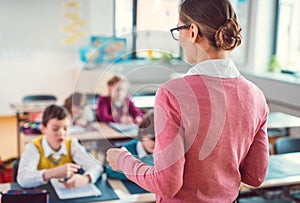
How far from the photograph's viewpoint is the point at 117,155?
1.12m

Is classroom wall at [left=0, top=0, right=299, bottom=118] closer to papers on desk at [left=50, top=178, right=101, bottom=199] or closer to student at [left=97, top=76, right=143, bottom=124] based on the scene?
student at [left=97, top=76, right=143, bottom=124]

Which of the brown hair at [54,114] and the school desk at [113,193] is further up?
the brown hair at [54,114]

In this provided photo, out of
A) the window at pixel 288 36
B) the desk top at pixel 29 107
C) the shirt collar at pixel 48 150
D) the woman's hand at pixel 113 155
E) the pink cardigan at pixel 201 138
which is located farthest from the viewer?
the window at pixel 288 36

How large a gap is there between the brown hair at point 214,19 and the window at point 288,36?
13.7ft

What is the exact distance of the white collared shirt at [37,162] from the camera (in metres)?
2.11

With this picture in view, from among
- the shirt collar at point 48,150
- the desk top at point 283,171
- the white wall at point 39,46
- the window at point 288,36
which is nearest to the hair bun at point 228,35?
the desk top at point 283,171

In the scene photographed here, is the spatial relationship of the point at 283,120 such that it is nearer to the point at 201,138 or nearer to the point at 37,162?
the point at 201,138

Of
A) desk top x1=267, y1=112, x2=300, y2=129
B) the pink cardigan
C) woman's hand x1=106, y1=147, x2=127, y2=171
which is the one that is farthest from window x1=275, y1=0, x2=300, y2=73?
woman's hand x1=106, y1=147, x2=127, y2=171

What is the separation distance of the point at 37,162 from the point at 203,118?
59.2 inches

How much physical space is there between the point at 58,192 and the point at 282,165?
112 cm

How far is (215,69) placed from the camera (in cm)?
106

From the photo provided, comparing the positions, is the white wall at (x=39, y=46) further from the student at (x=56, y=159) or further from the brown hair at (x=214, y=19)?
the brown hair at (x=214, y=19)

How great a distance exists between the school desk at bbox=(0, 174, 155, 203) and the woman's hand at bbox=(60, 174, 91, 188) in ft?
0.22

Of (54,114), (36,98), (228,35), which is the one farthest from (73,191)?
(36,98)
